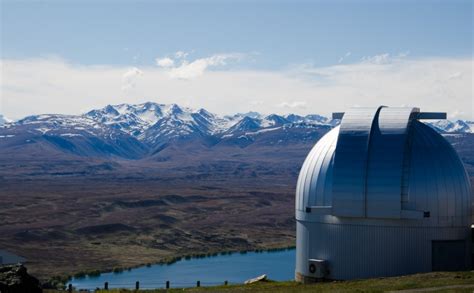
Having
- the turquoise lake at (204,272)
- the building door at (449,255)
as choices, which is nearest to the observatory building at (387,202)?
the building door at (449,255)

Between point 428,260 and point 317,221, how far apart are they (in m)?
6.32

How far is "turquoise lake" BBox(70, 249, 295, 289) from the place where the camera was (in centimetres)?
7794

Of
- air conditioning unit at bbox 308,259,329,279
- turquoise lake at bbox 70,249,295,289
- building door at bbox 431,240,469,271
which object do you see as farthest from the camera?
turquoise lake at bbox 70,249,295,289

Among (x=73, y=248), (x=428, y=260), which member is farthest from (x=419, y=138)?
(x=73, y=248)

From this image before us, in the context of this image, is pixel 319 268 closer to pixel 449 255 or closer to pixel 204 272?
pixel 449 255

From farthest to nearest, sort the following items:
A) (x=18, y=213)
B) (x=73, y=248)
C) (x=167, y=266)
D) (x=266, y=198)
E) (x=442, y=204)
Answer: (x=266, y=198), (x=18, y=213), (x=73, y=248), (x=167, y=266), (x=442, y=204)

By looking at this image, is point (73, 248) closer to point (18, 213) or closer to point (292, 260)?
point (292, 260)

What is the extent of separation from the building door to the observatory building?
2.1 inches

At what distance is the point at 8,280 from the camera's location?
26.2 meters

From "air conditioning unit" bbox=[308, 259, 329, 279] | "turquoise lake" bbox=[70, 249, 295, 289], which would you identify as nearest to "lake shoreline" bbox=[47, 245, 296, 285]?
"turquoise lake" bbox=[70, 249, 295, 289]

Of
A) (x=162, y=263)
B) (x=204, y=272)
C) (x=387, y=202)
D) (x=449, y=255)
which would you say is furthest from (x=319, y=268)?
(x=162, y=263)

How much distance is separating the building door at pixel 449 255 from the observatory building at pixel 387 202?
5 cm

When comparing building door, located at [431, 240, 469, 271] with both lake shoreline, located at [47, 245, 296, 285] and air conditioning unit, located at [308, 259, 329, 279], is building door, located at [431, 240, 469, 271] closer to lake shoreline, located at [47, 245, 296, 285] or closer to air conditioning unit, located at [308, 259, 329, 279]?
air conditioning unit, located at [308, 259, 329, 279]

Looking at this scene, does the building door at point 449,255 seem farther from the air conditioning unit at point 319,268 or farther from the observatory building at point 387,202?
the air conditioning unit at point 319,268
